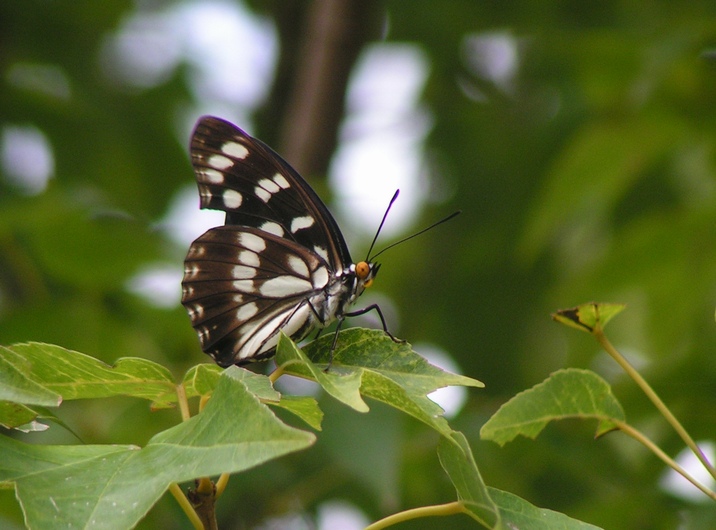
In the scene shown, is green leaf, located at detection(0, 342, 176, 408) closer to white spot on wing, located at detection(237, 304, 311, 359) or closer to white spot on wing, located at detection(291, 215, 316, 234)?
white spot on wing, located at detection(237, 304, 311, 359)

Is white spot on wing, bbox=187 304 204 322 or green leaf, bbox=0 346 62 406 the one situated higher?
green leaf, bbox=0 346 62 406

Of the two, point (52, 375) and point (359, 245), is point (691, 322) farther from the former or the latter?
point (52, 375)

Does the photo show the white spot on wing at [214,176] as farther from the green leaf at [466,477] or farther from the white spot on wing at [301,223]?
the green leaf at [466,477]

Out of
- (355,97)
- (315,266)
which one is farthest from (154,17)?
(315,266)

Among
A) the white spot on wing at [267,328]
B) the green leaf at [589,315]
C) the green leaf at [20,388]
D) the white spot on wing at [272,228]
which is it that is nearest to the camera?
the green leaf at [20,388]

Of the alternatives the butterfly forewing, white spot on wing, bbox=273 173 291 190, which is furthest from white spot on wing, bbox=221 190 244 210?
white spot on wing, bbox=273 173 291 190

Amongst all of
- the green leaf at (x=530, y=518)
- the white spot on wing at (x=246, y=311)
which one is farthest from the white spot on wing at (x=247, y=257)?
the green leaf at (x=530, y=518)

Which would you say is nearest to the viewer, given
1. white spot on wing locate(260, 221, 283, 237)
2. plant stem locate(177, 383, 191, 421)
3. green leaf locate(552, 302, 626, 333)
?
plant stem locate(177, 383, 191, 421)
